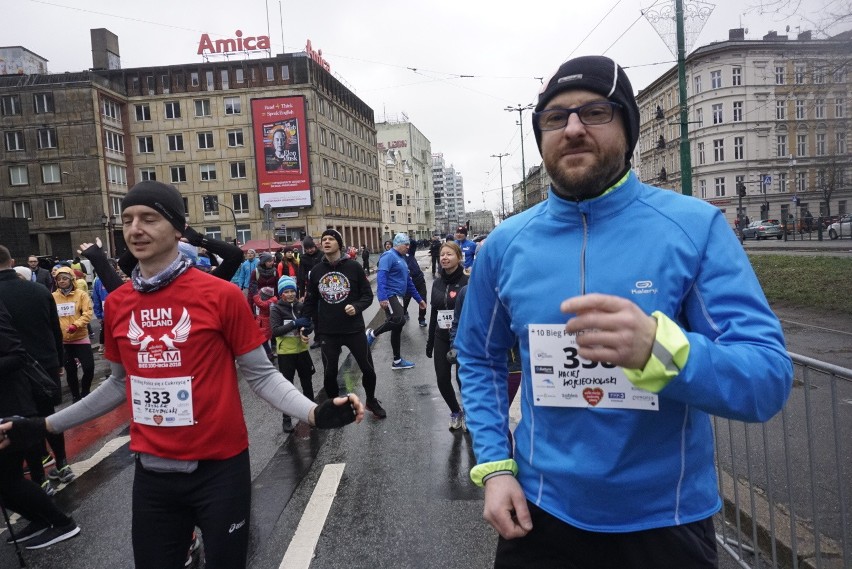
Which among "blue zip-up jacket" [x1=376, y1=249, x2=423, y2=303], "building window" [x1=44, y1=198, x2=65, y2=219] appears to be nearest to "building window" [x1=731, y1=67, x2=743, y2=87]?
"blue zip-up jacket" [x1=376, y1=249, x2=423, y2=303]

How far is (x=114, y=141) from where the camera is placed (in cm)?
5331

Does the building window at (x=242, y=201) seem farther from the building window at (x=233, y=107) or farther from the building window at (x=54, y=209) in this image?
the building window at (x=54, y=209)

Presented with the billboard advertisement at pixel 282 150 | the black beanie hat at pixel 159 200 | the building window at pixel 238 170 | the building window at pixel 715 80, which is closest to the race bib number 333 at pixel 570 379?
the black beanie hat at pixel 159 200

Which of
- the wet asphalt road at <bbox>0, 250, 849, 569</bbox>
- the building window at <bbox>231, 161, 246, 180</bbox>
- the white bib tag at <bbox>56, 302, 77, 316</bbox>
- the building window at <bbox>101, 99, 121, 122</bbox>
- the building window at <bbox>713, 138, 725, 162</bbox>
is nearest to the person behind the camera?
the wet asphalt road at <bbox>0, 250, 849, 569</bbox>

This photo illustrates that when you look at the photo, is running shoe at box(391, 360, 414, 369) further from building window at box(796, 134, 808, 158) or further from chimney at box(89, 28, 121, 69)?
chimney at box(89, 28, 121, 69)

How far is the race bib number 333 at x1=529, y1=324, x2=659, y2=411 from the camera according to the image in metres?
1.48

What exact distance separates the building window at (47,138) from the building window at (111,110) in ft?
14.9

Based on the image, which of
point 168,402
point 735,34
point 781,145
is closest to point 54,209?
point 168,402

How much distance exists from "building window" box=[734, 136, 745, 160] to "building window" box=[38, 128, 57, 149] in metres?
63.0

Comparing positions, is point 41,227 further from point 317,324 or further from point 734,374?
point 734,374

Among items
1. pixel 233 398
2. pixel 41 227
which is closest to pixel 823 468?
→ pixel 233 398

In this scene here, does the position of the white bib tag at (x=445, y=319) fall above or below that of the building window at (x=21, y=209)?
below

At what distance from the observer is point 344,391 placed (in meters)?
7.75

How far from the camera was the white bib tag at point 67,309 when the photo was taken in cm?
711
